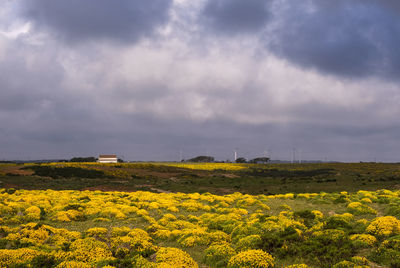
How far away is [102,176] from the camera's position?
246ft

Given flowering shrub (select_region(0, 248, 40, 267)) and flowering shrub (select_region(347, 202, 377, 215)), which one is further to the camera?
flowering shrub (select_region(347, 202, 377, 215))

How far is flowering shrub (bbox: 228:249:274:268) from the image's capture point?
1145 cm

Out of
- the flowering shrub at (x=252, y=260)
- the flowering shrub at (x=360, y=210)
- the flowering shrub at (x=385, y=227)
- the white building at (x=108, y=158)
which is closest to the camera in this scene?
the flowering shrub at (x=252, y=260)

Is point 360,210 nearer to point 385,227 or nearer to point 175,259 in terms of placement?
point 385,227

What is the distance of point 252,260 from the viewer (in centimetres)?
1159

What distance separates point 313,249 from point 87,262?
10.4 meters

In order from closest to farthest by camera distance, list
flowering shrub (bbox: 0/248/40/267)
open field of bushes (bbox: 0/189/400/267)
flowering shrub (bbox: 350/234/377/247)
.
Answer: flowering shrub (bbox: 0/248/40/267) < open field of bushes (bbox: 0/189/400/267) < flowering shrub (bbox: 350/234/377/247)

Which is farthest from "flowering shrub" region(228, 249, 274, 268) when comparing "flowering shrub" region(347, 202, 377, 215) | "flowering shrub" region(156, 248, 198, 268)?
"flowering shrub" region(347, 202, 377, 215)

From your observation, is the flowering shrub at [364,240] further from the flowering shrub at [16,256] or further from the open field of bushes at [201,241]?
the flowering shrub at [16,256]

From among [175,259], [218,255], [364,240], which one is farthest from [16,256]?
[364,240]

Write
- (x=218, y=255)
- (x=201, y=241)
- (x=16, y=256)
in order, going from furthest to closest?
(x=201, y=241) → (x=218, y=255) → (x=16, y=256)

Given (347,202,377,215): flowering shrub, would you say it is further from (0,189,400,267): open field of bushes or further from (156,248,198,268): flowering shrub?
(156,248,198,268): flowering shrub

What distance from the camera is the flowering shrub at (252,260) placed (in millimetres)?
11453

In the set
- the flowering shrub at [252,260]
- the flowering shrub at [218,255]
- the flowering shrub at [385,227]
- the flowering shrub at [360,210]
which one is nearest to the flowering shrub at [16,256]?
the flowering shrub at [218,255]
